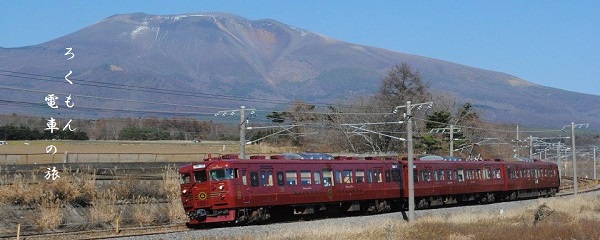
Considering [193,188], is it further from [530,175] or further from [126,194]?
[530,175]

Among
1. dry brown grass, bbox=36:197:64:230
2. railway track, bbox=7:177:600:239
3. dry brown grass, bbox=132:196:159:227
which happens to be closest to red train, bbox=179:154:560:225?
railway track, bbox=7:177:600:239

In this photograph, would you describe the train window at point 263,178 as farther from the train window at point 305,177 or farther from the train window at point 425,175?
the train window at point 425,175

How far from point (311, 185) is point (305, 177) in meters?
0.45

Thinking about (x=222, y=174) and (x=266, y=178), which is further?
(x=266, y=178)

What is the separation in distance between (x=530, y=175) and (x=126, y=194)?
29781 millimetres

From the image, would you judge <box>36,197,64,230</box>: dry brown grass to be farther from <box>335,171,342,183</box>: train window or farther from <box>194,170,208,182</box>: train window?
<box>335,171,342,183</box>: train window

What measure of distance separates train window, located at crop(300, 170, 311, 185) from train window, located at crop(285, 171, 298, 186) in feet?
1.21

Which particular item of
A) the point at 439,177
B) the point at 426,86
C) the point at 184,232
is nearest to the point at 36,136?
the point at 439,177

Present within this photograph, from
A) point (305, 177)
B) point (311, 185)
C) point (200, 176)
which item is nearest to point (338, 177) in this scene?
point (311, 185)

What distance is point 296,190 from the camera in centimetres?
3306

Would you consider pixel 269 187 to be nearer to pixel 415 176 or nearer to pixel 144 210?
pixel 144 210

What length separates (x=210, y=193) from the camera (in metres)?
30.8

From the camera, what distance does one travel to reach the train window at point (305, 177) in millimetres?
33625

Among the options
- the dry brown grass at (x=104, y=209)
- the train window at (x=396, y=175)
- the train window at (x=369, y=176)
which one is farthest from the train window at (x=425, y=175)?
the dry brown grass at (x=104, y=209)
